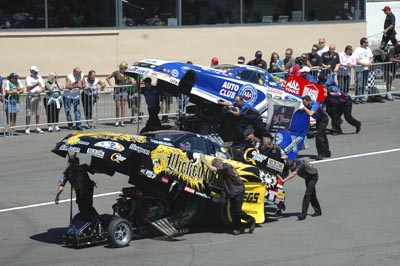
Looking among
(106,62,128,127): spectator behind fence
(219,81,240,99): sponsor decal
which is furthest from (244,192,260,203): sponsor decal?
(106,62,128,127): spectator behind fence

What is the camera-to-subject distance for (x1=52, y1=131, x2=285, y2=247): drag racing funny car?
15.1 m

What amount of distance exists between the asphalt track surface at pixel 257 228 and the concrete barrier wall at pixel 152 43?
728 cm

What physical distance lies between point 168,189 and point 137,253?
1627 millimetres

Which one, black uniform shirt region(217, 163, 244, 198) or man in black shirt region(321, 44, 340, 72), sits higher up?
man in black shirt region(321, 44, 340, 72)

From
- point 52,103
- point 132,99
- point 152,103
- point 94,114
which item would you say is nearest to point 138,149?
point 152,103

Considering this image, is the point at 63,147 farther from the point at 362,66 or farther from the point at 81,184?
the point at 362,66

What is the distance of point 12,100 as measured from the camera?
972 inches

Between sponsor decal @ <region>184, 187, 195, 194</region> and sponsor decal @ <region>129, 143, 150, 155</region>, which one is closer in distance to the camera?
sponsor decal @ <region>129, 143, 150, 155</region>

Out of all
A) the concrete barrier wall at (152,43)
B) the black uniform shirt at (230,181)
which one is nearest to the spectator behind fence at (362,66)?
the concrete barrier wall at (152,43)

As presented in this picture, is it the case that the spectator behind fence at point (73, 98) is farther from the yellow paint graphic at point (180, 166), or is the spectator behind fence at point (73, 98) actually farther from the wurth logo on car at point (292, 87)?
the yellow paint graphic at point (180, 166)

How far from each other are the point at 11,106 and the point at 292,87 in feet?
23.6

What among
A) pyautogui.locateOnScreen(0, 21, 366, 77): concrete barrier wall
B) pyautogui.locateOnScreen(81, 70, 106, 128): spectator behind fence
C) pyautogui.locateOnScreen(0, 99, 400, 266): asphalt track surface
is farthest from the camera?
pyautogui.locateOnScreen(0, 21, 366, 77): concrete barrier wall

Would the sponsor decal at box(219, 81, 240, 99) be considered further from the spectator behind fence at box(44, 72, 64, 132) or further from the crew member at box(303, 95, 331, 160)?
the spectator behind fence at box(44, 72, 64, 132)

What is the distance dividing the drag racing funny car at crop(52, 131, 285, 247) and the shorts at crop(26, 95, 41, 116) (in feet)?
28.7
